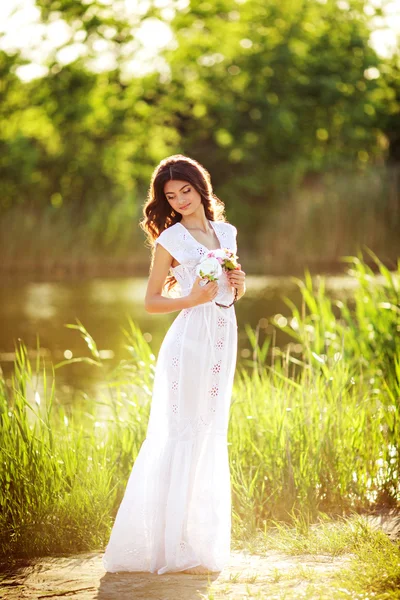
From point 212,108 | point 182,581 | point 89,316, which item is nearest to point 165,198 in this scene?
point 182,581

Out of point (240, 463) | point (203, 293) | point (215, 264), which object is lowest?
point (240, 463)

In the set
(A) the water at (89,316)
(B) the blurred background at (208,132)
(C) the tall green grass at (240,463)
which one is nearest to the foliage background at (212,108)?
(B) the blurred background at (208,132)

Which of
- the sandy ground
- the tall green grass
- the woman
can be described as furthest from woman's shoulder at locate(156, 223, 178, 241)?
the sandy ground

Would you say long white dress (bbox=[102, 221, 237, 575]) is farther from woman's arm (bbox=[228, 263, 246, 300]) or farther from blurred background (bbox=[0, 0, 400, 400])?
blurred background (bbox=[0, 0, 400, 400])

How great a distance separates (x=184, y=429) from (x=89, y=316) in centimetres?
1125

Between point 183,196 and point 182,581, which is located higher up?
point 183,196

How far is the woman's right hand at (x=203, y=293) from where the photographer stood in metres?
3.67

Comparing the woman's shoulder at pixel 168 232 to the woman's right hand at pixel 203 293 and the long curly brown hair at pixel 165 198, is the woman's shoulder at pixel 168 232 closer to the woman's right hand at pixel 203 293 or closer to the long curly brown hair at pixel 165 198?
the long curly brown hair at pixel 165 198

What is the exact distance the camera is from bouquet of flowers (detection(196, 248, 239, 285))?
3615 mm

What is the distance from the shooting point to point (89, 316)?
14.9 metres

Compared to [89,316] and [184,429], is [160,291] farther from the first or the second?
[89,316]

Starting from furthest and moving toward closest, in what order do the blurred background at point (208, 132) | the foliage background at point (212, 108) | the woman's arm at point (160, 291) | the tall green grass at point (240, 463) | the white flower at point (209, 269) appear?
1. the foliage background at point (212, 108)
2. the blurred background at point (208, 132)
3. the tall green grass at point (240, 463)
4. the woman's arm at point (160, 291)
5. the white flower at point (209, 269)

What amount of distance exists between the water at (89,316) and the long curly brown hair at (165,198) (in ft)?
16.9

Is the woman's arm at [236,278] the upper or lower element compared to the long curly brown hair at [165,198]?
lower
